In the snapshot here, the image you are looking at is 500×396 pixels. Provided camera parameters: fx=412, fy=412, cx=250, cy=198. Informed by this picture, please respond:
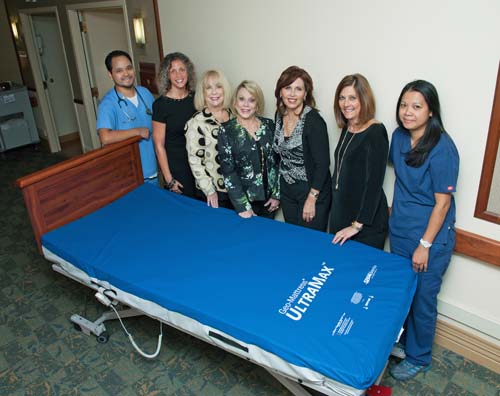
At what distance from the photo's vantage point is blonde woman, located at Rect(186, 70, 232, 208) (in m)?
2.64

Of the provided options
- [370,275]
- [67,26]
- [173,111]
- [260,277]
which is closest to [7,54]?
[67,26]

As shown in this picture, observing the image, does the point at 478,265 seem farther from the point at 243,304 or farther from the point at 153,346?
the point at 153,346

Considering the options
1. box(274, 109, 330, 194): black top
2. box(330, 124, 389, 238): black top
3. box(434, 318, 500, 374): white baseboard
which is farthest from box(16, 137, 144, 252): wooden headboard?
box(434, 318, 500, 374): white baseboard

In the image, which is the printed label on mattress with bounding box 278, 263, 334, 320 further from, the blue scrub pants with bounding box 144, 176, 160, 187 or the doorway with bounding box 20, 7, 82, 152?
the doorway with bounding box 20, 7, 82, 152

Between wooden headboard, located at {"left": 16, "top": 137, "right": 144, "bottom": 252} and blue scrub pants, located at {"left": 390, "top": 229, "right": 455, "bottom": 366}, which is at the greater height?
wooden headboard, located at {"left": 16, "top": 137, "right": 144, "bottom": 252}

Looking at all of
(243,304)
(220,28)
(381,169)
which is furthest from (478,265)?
(220,28)

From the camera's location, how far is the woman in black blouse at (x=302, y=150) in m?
2.34

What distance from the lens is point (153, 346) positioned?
2.59m

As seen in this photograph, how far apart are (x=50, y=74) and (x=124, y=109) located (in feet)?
12.9

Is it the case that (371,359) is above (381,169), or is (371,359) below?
below

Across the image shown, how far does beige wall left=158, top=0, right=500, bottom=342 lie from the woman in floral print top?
1.28ft

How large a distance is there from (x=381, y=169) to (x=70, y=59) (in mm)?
4597

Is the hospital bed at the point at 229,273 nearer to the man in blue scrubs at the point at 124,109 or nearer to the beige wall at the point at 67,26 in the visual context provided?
the man in blue scrubs at the point at 124,109

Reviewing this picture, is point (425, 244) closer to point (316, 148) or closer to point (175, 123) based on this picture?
point (316, 148)
